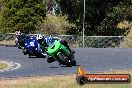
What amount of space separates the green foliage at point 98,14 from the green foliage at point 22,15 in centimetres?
244

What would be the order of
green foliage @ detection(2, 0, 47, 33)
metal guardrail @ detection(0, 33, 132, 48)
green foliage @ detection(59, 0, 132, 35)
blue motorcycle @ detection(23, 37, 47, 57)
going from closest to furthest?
blue motorcycle @ detection(23, 37, 47, 57), metal guardrail @ detection(0, 33, 132, 48), green foliage @ detection(59, 0, 132, 35), green foliage @ detection(2, 0, 47, 33)

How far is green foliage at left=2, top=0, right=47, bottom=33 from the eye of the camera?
43.1m

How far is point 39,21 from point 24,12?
1880mm

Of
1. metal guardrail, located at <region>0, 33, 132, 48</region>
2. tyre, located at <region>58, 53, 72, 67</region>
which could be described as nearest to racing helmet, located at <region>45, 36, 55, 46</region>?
tyre, located at <region>58, 53, 72, 67</region>

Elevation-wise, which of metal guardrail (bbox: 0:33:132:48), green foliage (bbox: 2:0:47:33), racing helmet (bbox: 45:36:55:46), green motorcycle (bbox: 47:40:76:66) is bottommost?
metal guardrail (bbox: 0:33:132:48)

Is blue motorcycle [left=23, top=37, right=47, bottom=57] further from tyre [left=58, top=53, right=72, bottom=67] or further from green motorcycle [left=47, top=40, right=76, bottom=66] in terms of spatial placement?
tyre [left=58, top=53, right=72, bottom=67]

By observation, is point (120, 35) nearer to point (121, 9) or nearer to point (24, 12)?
point (121, 9)

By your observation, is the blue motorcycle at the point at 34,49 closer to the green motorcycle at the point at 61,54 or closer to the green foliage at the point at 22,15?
the green motorcycle at the point at 61,54

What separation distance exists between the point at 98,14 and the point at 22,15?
7151 mm

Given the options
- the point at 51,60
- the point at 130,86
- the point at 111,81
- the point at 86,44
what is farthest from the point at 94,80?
the point at 86,44

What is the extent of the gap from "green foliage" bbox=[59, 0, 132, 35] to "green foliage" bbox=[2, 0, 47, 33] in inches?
95.9

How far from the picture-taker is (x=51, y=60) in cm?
2253

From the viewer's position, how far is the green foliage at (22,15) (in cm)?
4309

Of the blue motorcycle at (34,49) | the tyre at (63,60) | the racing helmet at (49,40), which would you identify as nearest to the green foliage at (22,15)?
the blue motorcycle at (34,49)
